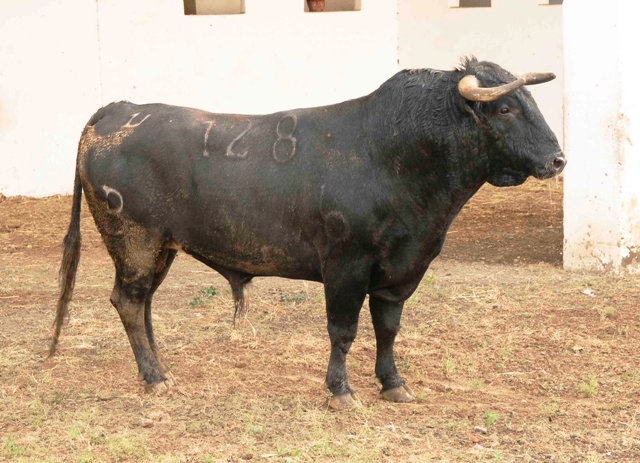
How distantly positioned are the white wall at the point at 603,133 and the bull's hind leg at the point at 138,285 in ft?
12.6

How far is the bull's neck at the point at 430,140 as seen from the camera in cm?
499

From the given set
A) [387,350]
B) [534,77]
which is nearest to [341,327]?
[387,350]

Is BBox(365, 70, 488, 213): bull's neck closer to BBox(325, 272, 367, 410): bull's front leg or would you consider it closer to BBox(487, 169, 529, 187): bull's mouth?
BBox(487, 169, 529, 187): bull's mouth

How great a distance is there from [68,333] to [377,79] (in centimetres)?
580

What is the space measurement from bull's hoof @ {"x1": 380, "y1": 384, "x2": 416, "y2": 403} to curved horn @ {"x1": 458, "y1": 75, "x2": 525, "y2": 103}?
1687 mm

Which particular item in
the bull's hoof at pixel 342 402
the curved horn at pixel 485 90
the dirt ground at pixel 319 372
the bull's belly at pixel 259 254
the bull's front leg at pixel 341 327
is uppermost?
the curved horn at pixel 485 90

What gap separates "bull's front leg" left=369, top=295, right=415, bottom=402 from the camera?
5.46 metres

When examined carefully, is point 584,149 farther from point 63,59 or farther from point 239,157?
point 63,59

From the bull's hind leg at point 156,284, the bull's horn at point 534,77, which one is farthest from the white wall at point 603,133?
the bull's hind leg at point 156,284

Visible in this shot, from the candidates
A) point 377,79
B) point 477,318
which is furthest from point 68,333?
point 377,79

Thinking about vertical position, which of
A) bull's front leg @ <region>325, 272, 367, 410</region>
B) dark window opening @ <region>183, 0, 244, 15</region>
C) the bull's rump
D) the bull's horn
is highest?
dark window opening @ <region>183, 0, 244, 15</region>

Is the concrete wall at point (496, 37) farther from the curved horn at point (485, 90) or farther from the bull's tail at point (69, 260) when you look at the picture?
the curved horn at point (485, 90)

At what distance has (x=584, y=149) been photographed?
802 cm

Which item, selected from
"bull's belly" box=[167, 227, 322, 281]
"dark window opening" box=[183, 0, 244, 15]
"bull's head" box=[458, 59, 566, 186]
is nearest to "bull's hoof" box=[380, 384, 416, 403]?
"bull's belly" box=[167, 227, 322, 281]
